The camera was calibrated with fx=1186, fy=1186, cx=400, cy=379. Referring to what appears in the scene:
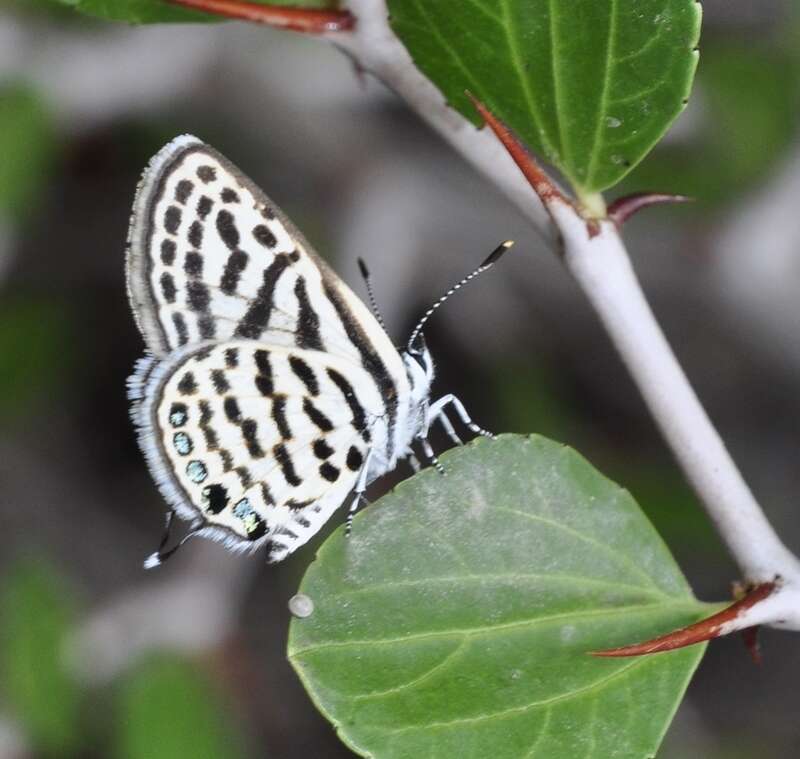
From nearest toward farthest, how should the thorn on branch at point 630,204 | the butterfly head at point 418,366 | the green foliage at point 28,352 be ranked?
the thorn on branch at point 630,204, the butterfly head at point 418,366, the green foliage at point 28,352

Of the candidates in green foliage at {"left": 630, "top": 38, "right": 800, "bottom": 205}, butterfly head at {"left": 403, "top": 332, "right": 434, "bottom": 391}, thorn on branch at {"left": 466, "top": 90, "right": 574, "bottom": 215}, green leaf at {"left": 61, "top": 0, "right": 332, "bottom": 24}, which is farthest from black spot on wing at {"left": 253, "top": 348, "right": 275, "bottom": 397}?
green foliage at {"left": 630, "top": 38, "right": 800, "bottom": 205}

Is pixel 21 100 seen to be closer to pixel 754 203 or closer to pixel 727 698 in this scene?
pixel 754 203

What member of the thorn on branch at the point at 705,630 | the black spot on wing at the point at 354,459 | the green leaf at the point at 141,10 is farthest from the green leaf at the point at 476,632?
the green leaf at the point at 141,10

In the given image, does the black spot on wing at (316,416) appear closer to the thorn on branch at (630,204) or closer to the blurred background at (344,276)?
the thorn on branch at (630,204)

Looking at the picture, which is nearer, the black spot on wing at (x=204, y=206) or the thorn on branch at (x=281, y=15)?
the thorn on branch at (x=281, y=15)

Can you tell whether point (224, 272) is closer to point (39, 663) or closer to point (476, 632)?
point (476, 632)

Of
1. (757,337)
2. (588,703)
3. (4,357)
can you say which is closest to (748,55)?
(757,337)

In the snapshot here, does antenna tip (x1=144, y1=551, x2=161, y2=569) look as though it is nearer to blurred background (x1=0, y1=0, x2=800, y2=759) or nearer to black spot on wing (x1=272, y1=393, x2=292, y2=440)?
black spot on wing (x1=272, y1=393, x2=292, y2=440)
